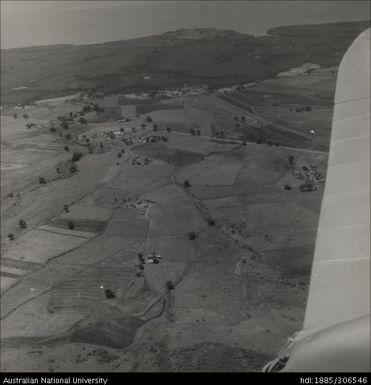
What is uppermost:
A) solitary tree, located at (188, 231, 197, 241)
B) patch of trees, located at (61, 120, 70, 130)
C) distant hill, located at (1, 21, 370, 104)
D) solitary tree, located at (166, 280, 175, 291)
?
distant hill, located at (1, 21, 370, 104)

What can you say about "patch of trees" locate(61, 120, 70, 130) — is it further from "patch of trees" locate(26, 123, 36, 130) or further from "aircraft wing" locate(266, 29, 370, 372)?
"aircraft wing" locate(266, 29, 370, 372)

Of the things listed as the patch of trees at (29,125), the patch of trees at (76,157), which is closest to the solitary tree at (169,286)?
the patch of trees at (76,157)

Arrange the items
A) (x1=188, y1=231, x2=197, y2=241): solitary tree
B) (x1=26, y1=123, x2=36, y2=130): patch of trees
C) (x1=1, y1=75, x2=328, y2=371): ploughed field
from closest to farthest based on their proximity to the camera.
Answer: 1. (x1=1, y1=75, x2=328, y2=371): ploughed field
2. (x1=188, y1=231, x2=197, y2=241): solitary tree
3. (x1=26, y1=123, x2=36, y2=130): patch of trees

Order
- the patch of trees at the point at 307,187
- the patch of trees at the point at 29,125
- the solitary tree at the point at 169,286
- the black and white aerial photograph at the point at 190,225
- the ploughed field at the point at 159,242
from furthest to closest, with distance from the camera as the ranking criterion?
the patch of trees at the point at 29,125 < the patch of trees at the point at 307,187 < the solitary tree at the point at 169,286 < the ploughed field at the point at 159,242 < the black and white aerial photograph at the point at 190,225

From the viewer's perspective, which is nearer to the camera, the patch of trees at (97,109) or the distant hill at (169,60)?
the patch of trees at (97,109)

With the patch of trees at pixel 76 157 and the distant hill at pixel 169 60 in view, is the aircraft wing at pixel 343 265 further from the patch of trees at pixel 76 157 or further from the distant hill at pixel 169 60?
the distant hill at pixel 169 60

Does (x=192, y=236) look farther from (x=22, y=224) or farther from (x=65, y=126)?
(x=65, y=126)

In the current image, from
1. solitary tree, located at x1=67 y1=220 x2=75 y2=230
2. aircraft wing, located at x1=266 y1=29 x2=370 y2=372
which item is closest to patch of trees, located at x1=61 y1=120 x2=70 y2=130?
solitary tree, located at x1=67 y1=220 x2=75 y2=230
